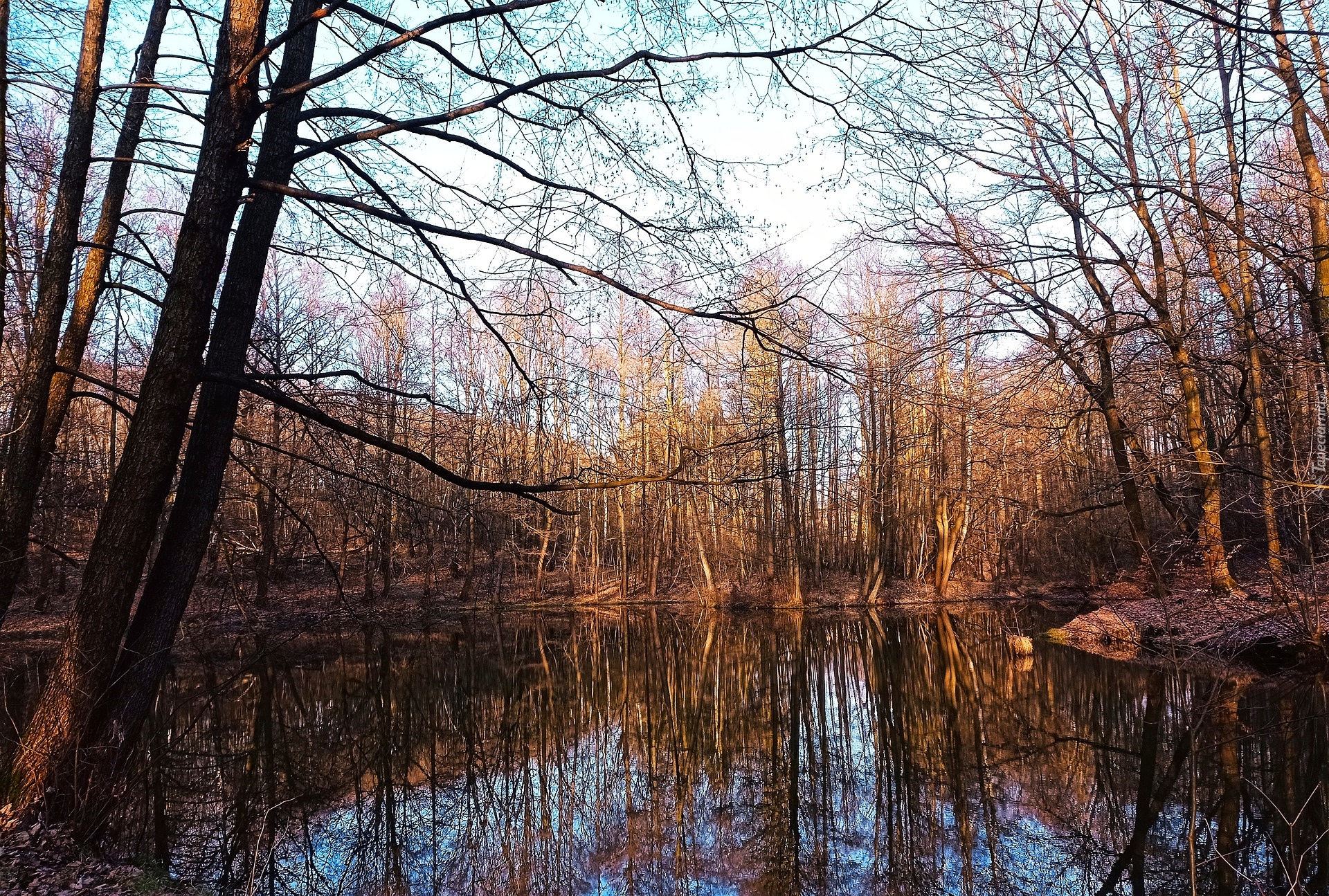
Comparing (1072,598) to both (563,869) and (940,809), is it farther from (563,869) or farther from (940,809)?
(563,869)

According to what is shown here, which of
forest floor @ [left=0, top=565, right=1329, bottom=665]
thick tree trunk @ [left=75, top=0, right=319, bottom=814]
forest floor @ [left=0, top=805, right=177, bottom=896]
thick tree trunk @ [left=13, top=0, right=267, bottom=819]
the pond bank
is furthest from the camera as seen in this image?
forest floor @ [left=0, top=565, right=1329, bottom=665]

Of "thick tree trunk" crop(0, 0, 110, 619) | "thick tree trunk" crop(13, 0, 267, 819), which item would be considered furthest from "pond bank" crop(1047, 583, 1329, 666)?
"thick tree trunk" crop(0, 0, 110, 619)

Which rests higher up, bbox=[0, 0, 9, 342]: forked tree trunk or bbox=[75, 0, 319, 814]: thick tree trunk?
bbox=[0, 0, 9, 342]: forked tree trunk

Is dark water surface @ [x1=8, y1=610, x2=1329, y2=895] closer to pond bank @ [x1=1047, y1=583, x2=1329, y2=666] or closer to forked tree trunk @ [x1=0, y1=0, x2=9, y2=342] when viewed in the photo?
pond bank @ [x1=1047, y1=583, x2=1329, y2=666]

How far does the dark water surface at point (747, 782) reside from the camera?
17.1ft

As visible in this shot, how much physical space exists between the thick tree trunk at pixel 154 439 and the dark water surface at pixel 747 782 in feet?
2.58

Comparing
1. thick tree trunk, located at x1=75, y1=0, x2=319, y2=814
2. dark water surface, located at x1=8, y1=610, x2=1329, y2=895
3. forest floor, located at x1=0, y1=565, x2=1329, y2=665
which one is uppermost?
thick tree trunk, located at x1=75, y1=0, x2=319, y2=814

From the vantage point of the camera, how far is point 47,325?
5.22 meters

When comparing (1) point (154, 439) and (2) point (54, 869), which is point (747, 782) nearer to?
(2) point (54, 869)

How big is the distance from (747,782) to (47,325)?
656 centimetres

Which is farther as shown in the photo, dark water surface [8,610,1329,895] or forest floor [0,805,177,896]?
dark water surface [8,610,1329,895]

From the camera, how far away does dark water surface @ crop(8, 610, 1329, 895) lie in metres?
5.21

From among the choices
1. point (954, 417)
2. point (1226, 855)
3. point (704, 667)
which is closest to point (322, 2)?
point (1226, 855)

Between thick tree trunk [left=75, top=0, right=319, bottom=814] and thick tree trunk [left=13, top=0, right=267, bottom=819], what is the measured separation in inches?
5.4
